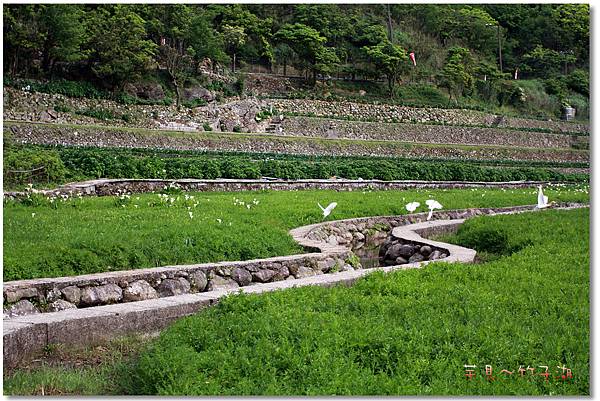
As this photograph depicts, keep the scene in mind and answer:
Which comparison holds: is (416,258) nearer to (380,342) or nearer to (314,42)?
(380,342)

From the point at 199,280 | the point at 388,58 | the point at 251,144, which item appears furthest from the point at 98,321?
the point at 388,58

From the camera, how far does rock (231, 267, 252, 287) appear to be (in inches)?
368

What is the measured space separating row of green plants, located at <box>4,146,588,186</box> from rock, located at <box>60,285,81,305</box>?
8.90 m

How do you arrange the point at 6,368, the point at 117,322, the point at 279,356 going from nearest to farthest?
1. the point at 279,356
2. the point at 6,368
3. the point at 117,322

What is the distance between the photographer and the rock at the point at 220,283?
29.6 feet

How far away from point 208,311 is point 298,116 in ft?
130

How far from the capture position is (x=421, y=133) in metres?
48.2

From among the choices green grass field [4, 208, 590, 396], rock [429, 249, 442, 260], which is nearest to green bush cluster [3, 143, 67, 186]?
rock [429, 249, 442, 260]

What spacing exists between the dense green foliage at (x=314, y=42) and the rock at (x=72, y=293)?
3150 cm

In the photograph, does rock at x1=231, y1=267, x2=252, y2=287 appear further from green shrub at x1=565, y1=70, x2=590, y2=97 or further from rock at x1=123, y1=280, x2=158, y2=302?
green shrub at x1=565, y1=70, x2=590, y2=97

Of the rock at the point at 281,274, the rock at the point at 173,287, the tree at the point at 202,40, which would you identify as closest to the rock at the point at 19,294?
the rock at the point at 173,287

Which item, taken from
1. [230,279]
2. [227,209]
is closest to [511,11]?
[227,209]

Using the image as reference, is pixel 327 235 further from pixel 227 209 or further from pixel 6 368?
pixel 6 368

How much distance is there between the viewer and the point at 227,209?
593 inches
